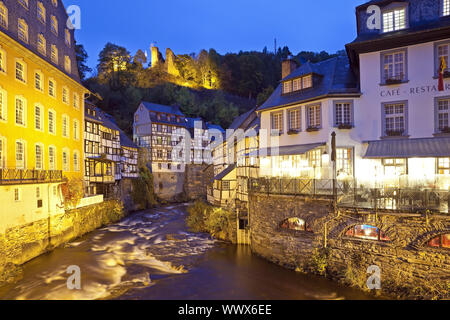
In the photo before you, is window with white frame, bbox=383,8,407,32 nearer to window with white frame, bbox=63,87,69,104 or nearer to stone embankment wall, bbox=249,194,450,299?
stone embankment wall, bbox=249,194,450,299

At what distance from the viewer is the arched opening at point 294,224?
1528 cm

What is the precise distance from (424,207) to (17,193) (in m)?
19.0

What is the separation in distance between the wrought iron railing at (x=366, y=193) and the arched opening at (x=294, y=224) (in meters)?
1.52

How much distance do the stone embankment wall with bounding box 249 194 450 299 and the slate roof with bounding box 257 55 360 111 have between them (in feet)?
22.3

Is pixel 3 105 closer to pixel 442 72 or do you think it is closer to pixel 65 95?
pixel 65 95

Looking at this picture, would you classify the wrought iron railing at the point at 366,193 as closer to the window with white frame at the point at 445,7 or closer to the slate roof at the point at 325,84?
the slate roof at the point at 325,84

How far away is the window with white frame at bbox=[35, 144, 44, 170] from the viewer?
61.9 feet

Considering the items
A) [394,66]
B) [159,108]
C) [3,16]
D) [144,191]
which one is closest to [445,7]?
[394,66]

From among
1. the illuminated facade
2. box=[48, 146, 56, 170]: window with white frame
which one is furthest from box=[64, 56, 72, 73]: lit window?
box=[48, 146, 56, 170]: window with white frame

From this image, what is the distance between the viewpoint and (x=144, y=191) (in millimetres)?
37562

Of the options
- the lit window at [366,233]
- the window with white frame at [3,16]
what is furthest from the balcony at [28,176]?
the lit window at [366,233]

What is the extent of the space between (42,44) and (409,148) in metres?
23.3
